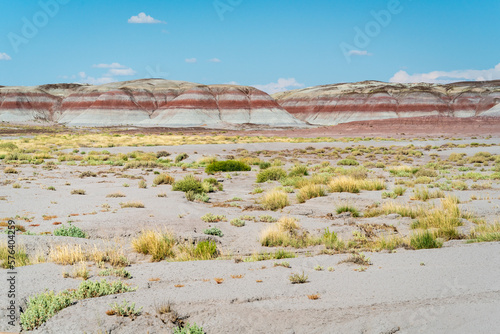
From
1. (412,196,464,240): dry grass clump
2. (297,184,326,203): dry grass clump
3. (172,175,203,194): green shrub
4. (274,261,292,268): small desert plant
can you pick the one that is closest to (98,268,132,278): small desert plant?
(274,261,292,268): small desert plant

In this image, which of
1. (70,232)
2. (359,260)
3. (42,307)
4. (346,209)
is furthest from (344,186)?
(42,307)

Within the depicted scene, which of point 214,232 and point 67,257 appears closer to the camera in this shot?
point 67,257

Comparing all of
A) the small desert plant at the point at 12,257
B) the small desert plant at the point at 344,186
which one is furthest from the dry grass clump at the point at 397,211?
the small desert plant at the point at 12,257

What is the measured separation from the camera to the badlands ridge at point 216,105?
121 m

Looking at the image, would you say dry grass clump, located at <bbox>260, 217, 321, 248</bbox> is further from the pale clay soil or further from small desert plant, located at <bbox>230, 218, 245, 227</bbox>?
small desert plant, located at <bbox>230, 218, 245, 227</bbox>

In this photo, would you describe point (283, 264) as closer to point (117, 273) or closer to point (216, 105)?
point (117, 273)

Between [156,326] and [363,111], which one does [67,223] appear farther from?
[363,111]

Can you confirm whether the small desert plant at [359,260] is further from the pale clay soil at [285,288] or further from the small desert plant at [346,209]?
the small desert plant at [346,209]

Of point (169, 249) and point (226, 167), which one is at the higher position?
point (226, 167)

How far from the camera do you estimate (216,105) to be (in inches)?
5010

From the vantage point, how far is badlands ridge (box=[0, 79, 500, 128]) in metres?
121

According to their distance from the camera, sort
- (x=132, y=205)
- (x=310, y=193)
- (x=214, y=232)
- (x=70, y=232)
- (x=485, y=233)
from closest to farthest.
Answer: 1. (x=485, y=233)
2. (x=70, y=232)
3. (x=214, y=232)
4. (x=132, y=205)
5. (x=310, y=193)

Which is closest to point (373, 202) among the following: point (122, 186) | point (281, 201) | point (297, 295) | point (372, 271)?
point (281, 201)

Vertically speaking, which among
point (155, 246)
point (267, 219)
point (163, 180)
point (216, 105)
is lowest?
point (267, 219)
